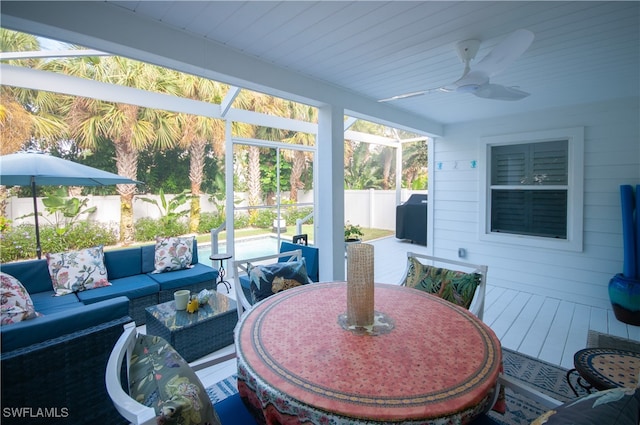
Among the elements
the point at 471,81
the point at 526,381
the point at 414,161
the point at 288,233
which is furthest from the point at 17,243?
the point at 414,161

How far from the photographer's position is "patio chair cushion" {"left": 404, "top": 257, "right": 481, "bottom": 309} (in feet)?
6.61

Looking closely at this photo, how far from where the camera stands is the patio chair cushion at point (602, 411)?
30.0 inches

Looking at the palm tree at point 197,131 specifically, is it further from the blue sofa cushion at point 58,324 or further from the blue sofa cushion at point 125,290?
the blue sofa cushion at point 58,324

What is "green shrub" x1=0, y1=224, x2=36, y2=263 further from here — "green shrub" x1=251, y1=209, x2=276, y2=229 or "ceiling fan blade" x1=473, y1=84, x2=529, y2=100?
"ceiling fan blade" x1=473, y1=84, x2=529, y2=100

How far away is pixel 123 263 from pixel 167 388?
3303 millimetres

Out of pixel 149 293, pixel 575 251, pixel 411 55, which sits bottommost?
pixel 149 293

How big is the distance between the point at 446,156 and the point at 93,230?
731 centimetres

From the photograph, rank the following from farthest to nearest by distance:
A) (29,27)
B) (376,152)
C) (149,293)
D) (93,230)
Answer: (376,152) < (93,230) < (149,293) < (29,27)

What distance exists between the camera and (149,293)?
321cm

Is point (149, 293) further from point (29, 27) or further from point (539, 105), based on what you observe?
point (539, 105)

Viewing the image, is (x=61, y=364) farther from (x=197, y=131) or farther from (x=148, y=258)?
(x=197, y=131)

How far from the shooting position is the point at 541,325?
3291 mm

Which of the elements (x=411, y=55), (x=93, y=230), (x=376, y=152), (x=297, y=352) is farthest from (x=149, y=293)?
(x=376, y=152)

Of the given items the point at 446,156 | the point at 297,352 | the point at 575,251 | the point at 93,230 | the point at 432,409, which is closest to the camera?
the point at 432,409
